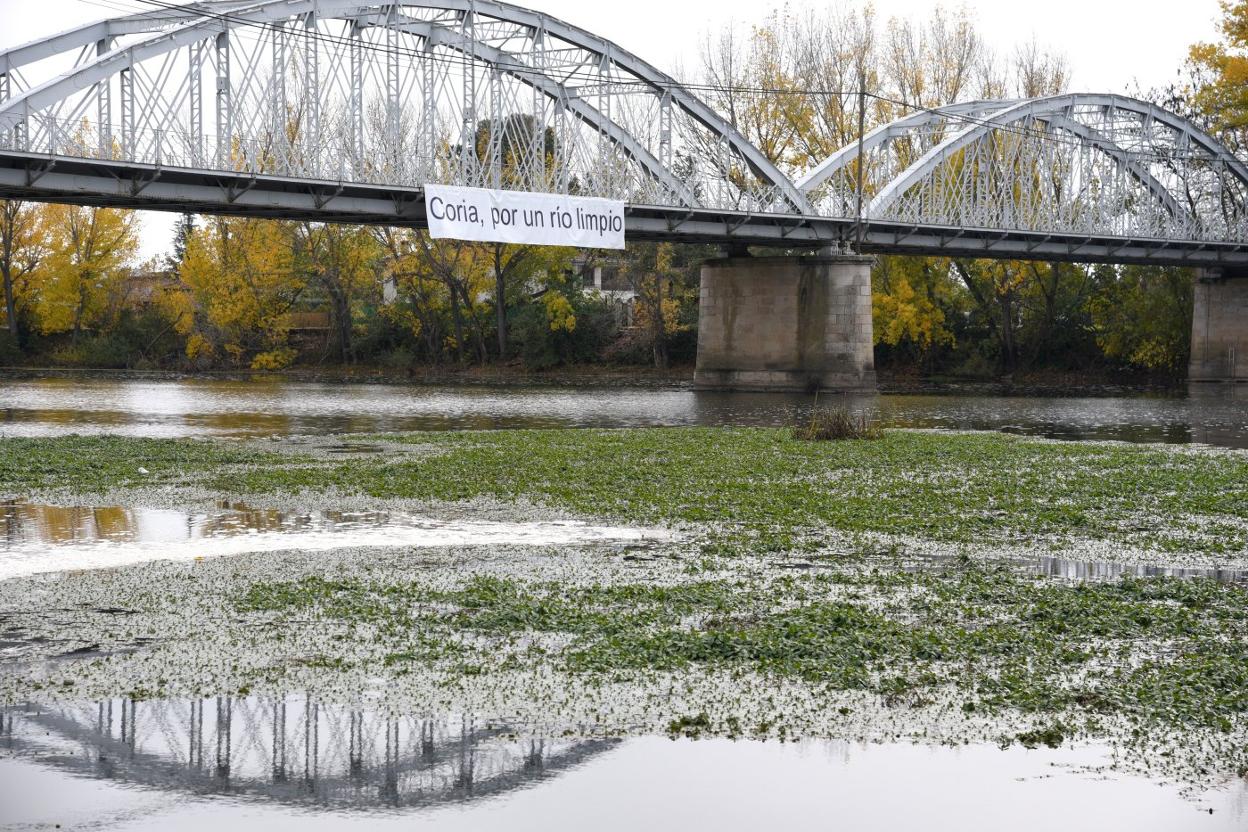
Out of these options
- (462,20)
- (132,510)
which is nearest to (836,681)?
(132,510)

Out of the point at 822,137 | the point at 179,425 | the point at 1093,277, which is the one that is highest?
the point at 822,137

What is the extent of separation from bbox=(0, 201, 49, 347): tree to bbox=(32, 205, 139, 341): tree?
0.56 m

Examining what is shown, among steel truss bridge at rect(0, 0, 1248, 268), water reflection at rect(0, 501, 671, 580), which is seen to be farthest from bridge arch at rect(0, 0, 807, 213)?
water reflection at rect(0, 501, 671, 580)

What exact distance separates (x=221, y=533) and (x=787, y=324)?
53578 millimetres

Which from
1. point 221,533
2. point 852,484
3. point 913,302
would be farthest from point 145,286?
point 221,533

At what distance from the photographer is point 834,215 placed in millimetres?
67750

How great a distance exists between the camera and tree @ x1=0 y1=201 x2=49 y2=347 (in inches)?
3433

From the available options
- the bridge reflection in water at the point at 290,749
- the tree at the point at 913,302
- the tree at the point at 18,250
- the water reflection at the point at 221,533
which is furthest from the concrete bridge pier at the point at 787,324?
the bridge reflection in water at the point at 290,749

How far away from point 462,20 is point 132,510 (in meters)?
46.4

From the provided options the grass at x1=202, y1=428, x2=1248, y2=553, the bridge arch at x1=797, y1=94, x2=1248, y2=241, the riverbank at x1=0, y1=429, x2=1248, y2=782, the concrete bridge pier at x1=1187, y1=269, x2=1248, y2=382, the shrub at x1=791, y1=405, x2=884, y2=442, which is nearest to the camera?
the riverbank at x1=0, y1=429, x2=1248, y2=782

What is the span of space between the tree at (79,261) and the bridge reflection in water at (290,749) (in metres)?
85.8

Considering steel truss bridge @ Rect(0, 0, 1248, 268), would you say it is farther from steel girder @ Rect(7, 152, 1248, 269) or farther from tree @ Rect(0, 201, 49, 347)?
tree @ Rect(0, 201, 49, 347)

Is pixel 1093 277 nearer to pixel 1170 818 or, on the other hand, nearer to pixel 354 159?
pixel 354 159

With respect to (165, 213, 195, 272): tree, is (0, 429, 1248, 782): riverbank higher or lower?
lower
